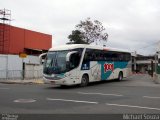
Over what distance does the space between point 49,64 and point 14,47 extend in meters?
24.8

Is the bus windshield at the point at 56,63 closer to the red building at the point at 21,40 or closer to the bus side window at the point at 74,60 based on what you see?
the bus side window at the point at 74,60

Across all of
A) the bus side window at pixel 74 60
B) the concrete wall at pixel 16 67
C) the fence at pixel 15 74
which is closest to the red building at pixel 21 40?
the concrete wall at pixel 16 67

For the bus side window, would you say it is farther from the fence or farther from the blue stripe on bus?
the fence

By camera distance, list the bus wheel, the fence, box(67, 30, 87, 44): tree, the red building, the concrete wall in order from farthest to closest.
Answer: box(67, 30, 87, 44): tree → the red building → the concrete wall → the fence → the bus wheel

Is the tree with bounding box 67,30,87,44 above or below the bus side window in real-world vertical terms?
above

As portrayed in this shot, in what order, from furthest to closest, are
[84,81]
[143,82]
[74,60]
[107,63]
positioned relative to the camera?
[143,82] → [107,63] → [84,81] → [74,60]

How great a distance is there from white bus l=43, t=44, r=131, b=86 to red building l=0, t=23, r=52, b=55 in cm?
1950

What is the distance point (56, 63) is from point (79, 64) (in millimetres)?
1881

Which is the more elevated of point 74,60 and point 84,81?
point 74,60

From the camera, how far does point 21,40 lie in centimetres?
4925

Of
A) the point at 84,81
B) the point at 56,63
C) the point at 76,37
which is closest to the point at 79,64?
the point at 84,81

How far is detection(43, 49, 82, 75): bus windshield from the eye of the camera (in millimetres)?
23688

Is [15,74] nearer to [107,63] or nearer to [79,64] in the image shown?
[107,63]

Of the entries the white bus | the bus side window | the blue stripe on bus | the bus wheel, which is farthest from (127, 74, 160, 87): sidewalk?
the bus side window
